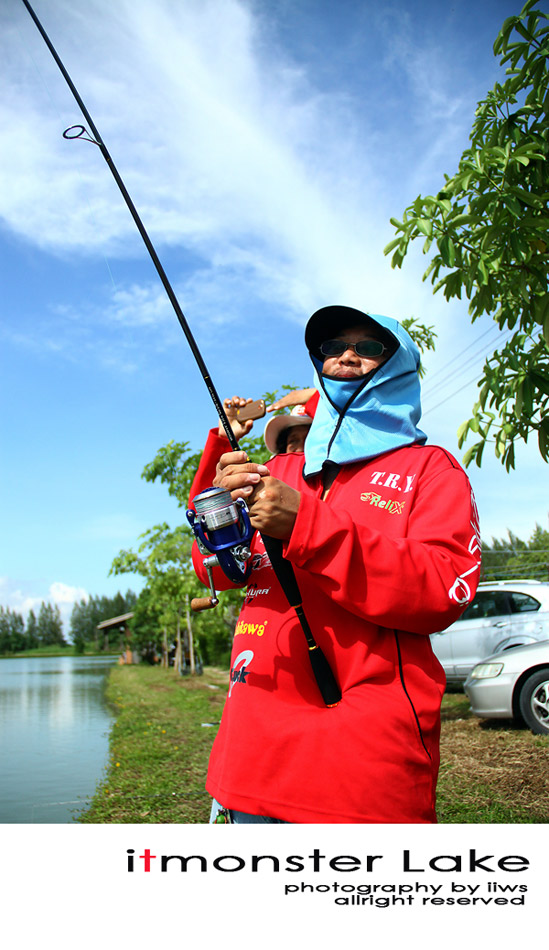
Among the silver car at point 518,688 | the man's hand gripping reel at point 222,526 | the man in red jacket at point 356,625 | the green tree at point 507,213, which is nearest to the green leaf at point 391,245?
the green tree at point 507,213

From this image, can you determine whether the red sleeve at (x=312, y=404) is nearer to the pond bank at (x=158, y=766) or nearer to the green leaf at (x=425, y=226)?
the green leaf at (x=425, y=226)

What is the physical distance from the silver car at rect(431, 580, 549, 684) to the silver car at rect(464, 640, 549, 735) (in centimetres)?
239

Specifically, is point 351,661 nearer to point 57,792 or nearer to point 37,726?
point 57,792

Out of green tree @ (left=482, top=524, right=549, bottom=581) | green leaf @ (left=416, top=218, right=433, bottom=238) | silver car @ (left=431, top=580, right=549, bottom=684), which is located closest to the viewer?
green leaf @ (left=416, top=218, right=433, bottom=238)

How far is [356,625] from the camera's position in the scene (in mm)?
1667

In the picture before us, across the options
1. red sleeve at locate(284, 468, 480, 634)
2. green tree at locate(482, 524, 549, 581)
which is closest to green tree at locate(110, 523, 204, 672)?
red sleeve at locate(284, 468, 480, 634)

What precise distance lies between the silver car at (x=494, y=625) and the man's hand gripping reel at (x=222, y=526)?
8.62 metres

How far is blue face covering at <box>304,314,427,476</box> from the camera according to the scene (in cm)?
188

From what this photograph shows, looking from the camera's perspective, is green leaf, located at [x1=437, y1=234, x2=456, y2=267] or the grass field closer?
green leaf, located at [x1=437, y1=234, x2=456, y2=267]

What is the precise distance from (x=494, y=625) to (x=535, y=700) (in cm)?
299

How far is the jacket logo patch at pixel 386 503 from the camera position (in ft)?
5.78

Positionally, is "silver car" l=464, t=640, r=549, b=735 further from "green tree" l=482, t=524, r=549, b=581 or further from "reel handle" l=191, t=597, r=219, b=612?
"green tree" l=482, t=524, r=549, b=581

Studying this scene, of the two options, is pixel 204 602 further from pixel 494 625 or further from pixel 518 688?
pixel 494 625
